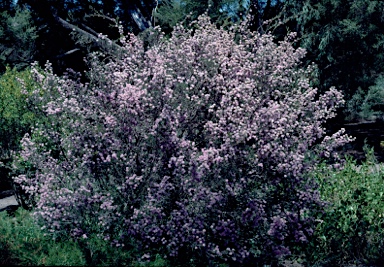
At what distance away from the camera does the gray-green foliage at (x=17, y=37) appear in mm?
16141

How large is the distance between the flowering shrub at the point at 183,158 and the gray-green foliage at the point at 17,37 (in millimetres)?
12501

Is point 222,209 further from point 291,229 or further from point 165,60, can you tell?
point 165,60

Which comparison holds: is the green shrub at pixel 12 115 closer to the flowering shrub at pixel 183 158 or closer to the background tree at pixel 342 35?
the flowering shrub at pixel 183 158

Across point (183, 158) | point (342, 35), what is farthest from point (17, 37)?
point (183, 158)

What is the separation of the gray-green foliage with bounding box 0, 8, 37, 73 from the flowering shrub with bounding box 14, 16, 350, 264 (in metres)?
12.5

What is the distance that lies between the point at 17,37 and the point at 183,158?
14.3 metres

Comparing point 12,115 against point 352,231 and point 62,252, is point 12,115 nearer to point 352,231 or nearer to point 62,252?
point 62,252

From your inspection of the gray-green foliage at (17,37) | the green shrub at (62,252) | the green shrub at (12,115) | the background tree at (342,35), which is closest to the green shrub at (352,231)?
the green shrub at (62,252)

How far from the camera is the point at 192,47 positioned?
16.1ft

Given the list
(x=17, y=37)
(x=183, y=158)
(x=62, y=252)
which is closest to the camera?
(x=62, y=252)

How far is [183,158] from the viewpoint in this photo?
14.4ft

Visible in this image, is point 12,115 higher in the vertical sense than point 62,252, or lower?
higher

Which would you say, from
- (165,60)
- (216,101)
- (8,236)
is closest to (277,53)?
(216,101)

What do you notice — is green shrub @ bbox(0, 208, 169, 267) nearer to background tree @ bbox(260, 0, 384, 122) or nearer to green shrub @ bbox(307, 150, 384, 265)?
green shrub @ bbox(307, 150, 384, 265)
